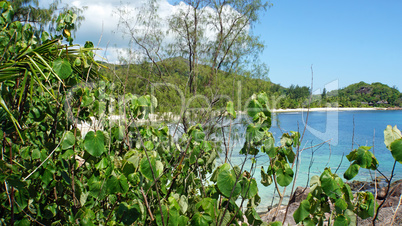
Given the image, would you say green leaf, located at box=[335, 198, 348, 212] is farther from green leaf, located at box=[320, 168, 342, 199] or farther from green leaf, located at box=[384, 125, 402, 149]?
green leaf, located at box=[384, 125, 402, 149]

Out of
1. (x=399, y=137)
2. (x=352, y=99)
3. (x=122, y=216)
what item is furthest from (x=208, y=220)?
(x=352, y=99)

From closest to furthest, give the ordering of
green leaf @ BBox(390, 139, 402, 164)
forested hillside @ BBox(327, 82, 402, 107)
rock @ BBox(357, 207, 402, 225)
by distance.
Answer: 1. green leaf @ BBox(390, 139, 402, 164)
2. rock @ BBox(357, 207, 402, 225)
3. forested hillside @ BBox(327, 82, 402, 107)

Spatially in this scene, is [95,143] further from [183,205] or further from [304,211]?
[304,211]

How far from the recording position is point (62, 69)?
4.12ft

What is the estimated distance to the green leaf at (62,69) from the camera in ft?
4.09

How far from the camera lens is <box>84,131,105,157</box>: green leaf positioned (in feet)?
3.95

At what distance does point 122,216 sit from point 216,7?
9219 millimetres

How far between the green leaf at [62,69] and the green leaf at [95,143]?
0.89 ft

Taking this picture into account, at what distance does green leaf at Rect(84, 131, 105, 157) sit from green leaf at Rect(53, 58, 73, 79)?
272 millimetres

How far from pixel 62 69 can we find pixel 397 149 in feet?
Answer: 4.34

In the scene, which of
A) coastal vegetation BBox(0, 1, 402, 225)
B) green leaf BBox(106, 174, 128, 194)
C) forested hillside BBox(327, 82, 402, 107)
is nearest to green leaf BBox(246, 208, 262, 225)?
coastal vegetation BBox(0, 1, 402, 225)

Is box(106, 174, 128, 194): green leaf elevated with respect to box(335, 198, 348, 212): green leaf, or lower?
elevated

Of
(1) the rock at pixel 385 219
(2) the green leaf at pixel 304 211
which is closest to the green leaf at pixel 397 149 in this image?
(2) the green leaf at pixel 304 211

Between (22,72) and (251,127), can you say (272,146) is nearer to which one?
(251,127)
